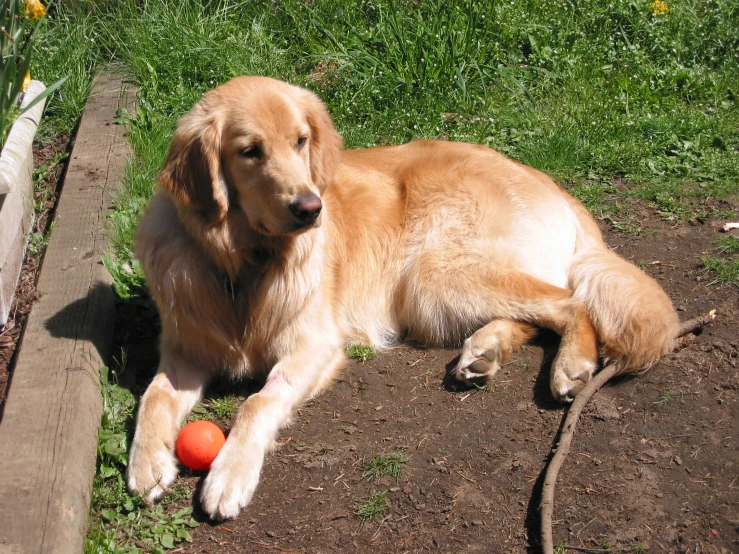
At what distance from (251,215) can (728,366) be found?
243cm

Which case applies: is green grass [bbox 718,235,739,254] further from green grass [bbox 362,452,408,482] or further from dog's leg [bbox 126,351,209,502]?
dog's leg [bbox 126,351,209,502]

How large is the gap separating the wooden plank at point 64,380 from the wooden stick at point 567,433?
173 cm

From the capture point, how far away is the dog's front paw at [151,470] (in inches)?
128

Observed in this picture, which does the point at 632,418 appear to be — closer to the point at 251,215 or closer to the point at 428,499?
the point at 428,499

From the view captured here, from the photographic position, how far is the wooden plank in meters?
2.93

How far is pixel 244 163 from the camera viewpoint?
11.9ft

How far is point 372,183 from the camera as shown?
191 inches

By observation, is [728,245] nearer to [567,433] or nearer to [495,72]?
[567,433]

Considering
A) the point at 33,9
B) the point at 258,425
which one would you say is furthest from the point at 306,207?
the point at 33,9

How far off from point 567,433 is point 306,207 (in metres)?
1.51

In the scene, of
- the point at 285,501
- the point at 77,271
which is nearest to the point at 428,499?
the point at 285,501

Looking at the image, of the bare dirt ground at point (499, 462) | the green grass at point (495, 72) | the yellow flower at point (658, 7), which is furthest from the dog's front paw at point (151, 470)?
the yellow flower at point (658, 7)

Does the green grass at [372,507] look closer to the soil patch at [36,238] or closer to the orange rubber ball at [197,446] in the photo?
the orange rubber ball at [197,446]

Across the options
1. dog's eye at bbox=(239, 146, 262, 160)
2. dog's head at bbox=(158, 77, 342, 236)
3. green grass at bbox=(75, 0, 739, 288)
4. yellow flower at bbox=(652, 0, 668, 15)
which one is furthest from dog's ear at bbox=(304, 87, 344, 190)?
yellow flower at bbox=(652, 0, 668, 15)
